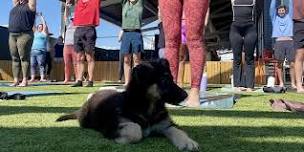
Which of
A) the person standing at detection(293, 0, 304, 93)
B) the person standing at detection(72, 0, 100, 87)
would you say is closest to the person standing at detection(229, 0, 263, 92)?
the person standing at detection(293, 0, 304, 93)

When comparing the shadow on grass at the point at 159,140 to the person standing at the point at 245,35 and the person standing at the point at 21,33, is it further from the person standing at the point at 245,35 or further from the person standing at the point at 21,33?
the person standing at the point at 21,33

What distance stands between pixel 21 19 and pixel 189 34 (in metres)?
5.06

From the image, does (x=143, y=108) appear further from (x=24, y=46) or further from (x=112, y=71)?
(x=112, y=71)

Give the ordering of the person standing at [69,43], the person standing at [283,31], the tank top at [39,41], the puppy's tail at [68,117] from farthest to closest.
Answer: the tank top at [39,41]
the person standing at [69,43]
the person standing at [283,31]
the puppy's tail at [68,117]

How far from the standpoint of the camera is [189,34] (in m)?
5.14

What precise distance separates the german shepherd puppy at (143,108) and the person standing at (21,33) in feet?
20.7

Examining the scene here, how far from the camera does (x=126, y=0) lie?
9.41m

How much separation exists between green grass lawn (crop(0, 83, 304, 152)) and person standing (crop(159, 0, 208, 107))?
1.46 ft

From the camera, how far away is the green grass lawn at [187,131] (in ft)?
9.50

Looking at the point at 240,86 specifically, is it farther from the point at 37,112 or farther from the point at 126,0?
the point at 37,112

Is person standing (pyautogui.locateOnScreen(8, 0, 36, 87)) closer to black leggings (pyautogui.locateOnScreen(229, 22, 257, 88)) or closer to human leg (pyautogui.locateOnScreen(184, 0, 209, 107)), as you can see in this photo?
black leggings (pyautogui.locateOnScreen(229, 22, 257, 88))

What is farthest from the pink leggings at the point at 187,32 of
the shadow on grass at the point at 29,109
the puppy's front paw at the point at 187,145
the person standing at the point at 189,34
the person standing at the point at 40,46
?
the person standing at the point at 40,46

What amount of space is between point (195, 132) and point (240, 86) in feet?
18.4

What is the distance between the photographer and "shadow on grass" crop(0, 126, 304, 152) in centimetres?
287
